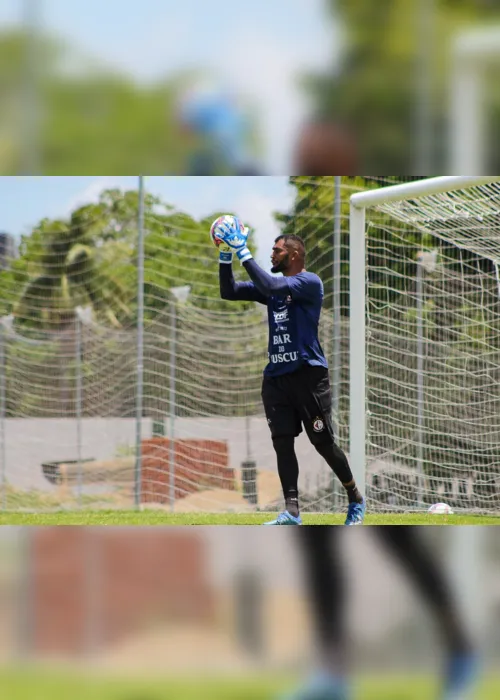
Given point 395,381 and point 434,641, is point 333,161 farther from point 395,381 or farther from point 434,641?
point 395,381

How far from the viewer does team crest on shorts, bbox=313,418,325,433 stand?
2932 millimetres

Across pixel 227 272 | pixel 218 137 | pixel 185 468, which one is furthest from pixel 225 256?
pixel 185 468

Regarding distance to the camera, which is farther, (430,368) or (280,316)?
(430,368)

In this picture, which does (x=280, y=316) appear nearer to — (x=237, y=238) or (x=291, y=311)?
(x=291, y=311)

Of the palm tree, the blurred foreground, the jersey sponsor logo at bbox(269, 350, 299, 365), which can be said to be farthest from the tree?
the palm tree

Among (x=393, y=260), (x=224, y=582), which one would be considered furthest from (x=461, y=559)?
(x=393, y=260)

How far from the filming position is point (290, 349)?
2.89m

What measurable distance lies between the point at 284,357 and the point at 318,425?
20 cm

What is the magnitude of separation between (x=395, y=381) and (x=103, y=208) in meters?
1.98

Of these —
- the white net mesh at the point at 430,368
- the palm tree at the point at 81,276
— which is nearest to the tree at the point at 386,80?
the white net mesh at the point at 430,368

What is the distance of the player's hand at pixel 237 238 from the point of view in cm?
278

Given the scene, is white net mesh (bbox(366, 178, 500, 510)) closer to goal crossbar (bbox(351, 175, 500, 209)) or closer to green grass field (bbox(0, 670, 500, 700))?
goal crossbar (bbox(351, 175, 500, 209))

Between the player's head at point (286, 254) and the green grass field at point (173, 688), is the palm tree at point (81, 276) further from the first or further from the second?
the green grass field at point (173, 688)

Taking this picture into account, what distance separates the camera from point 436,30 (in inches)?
71.7
